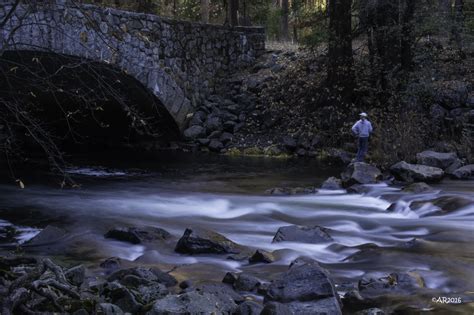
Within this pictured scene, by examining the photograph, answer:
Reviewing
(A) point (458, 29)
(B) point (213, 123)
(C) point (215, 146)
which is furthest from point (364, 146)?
(B) point (213, 123)

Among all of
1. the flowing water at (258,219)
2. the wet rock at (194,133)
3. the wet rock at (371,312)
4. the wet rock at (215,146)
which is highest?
the wet rock at (194,133)

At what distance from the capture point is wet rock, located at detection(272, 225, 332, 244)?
6910 millimetres

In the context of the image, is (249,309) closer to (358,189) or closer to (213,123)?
(358,189)

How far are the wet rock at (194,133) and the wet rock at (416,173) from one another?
782 centimetres

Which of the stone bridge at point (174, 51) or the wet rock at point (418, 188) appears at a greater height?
the stone bridge at point (174, 51)

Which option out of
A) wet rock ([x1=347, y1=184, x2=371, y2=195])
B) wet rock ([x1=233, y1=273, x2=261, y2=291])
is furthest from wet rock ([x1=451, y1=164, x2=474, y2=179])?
wet rock ([x1=233, y1=273, x2=261, y2=291])

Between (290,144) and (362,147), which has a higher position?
(362,147)

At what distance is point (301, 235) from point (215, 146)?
10.6m

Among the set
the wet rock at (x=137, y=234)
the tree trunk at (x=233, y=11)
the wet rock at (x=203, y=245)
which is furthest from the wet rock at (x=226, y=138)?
the wet rock at (x=203, y=245)

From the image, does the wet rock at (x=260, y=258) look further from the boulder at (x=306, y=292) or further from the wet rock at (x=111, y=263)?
the wet rock at (x=111, y=263)

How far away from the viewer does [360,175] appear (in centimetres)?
1127

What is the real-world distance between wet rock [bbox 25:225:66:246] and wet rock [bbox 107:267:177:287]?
2.04 metres

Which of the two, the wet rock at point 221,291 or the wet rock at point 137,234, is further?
the wet rock at point 137,234

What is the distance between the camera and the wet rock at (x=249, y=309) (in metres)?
4.30
